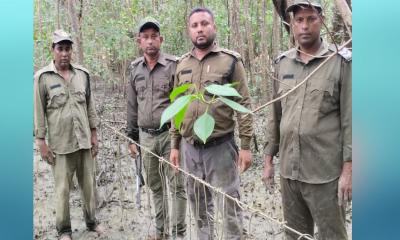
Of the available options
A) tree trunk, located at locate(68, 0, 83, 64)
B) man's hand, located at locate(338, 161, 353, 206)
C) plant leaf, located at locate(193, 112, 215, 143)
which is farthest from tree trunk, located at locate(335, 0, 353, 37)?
tree trunk, located at locate(68, 0, 83, 64)

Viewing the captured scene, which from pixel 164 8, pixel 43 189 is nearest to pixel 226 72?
pixel 43 189

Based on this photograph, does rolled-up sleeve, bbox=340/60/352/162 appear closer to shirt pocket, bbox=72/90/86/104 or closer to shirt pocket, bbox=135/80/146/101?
shirt pocket, bbox=135/80/146/101

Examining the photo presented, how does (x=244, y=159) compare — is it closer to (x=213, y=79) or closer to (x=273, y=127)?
(x=273, y=127)

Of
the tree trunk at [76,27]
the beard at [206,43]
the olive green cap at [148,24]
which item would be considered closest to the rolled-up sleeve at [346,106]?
the beard at [206,43]

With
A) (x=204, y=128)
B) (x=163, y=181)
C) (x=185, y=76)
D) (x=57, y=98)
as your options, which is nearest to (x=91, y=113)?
(x=57, y=98)

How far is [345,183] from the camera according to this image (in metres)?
1.63

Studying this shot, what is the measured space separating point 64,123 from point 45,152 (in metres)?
0.21

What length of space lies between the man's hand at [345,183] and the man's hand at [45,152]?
1.74 metres

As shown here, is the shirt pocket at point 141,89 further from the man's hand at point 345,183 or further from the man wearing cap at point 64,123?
the man's hand at point 345,183

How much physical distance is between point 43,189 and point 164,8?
2.52 meters

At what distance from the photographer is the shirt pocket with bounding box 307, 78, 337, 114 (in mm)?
1633

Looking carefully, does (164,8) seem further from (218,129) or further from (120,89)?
(218,129)

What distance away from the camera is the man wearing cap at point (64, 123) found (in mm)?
2514

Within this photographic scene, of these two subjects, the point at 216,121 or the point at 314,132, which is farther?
the point at 216,121
